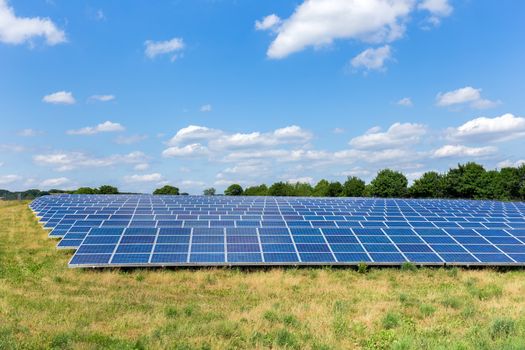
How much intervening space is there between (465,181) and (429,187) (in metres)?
7.59

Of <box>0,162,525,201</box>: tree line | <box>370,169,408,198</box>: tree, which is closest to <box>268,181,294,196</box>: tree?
<box>0,162,525,201</box>: tree line

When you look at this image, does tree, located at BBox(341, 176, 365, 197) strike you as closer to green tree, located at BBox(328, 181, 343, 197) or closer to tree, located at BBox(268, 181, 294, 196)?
green tree, located at BBox(328, 181, 343, 197)

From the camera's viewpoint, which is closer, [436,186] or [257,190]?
[436,186]

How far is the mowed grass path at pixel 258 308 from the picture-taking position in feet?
41.5

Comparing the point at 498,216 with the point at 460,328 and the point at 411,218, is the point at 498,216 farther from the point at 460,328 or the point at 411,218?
the point at 460,328

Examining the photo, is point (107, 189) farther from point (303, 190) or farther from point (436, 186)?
point (436, 186)

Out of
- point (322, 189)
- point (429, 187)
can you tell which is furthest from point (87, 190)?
point (429, 187)

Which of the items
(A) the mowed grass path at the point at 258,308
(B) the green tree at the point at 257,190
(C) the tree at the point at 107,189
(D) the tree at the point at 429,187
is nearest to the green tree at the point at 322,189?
(B) the green tree at the point at 257,190

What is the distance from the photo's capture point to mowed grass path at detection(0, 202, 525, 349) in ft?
41.5

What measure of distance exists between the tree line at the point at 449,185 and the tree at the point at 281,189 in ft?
29.7

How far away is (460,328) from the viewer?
14.3 metres

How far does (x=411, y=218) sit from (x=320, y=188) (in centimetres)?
8189

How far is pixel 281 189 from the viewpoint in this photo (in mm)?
124875

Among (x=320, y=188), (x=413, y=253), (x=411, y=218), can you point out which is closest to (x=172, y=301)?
(x=413, y=253)
